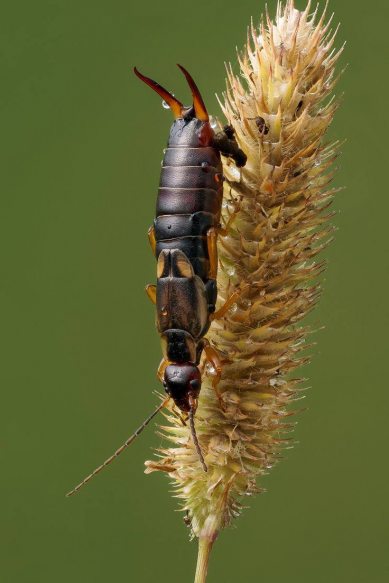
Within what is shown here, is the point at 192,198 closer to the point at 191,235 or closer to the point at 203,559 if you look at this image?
the point at 191,235

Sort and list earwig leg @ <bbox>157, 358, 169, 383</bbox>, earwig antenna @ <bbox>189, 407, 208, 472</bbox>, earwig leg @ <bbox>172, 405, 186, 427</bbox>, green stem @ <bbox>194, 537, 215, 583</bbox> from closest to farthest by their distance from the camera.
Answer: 1. green stem @ <bbox>194, 537, 215, 583</bbox>
2. earwig antenna @ <bbox>189, 407, 208, 472</bbox>
3. earwig leg @ <bbox>172, 405, 186, 427</bbox>
4. earwig leg @ <bbox>157, 358, 169, 383</bbox>

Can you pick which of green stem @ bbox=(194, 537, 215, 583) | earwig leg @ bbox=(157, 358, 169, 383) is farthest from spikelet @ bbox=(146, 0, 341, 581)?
earwig leg @ bbox=(157, 358, 169, 383)

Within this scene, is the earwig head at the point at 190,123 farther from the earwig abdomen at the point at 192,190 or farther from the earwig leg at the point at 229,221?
the earwig leg at the point at 229,221

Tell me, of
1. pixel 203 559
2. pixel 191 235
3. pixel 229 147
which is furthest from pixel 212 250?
pixel 203 559

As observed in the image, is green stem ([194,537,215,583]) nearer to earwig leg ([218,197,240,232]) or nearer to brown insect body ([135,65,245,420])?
brown insect body ([135,65,245,420])

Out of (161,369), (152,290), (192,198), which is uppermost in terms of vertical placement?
(192,198)

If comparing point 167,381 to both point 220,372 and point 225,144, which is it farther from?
point 225,144
